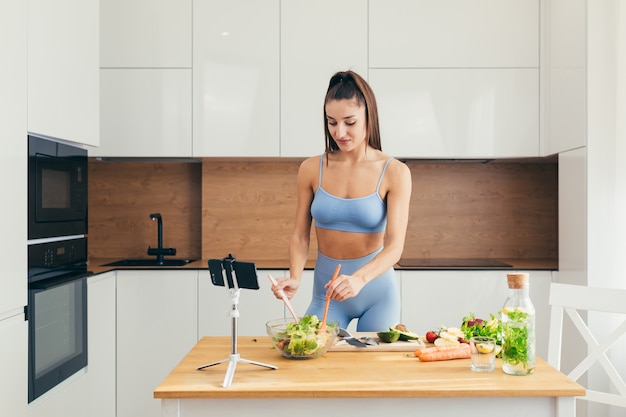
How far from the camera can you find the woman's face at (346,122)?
230 cm

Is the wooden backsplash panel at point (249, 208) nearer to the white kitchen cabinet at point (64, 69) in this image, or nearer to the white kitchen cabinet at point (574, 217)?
the white kitchen cabinet at point (64, 69)

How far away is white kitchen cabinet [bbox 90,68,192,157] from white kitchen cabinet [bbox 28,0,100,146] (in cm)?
33

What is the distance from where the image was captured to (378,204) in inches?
95.3

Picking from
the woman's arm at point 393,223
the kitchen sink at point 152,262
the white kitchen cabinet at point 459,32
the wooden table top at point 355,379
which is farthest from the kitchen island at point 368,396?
the white kitchen cabinet at point 459,32

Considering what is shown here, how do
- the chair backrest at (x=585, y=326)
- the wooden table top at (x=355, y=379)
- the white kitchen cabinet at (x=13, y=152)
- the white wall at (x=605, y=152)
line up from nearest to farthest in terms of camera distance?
the wooden table top at (x=355, y=379)
the chair backrest at (x=585, y=326)
the white kitchen cabinet at (x=13, y=152)
the white wall at (x=605, y=152)

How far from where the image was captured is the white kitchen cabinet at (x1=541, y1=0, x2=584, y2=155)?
3.24 metres

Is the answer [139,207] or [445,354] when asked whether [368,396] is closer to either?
[445,354]

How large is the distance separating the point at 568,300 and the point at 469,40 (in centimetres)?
205

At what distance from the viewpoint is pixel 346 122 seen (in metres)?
2.32

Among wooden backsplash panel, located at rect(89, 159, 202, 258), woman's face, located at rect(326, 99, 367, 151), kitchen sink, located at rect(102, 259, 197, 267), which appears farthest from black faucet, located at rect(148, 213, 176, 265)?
woman's face, located at rect(326, 99, 367, 151)

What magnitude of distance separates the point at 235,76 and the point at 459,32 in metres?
1.29

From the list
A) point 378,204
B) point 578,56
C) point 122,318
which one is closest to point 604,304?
point 378,204

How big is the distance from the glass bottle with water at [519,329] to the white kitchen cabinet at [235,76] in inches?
92.5

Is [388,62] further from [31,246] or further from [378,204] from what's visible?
[31,246]
